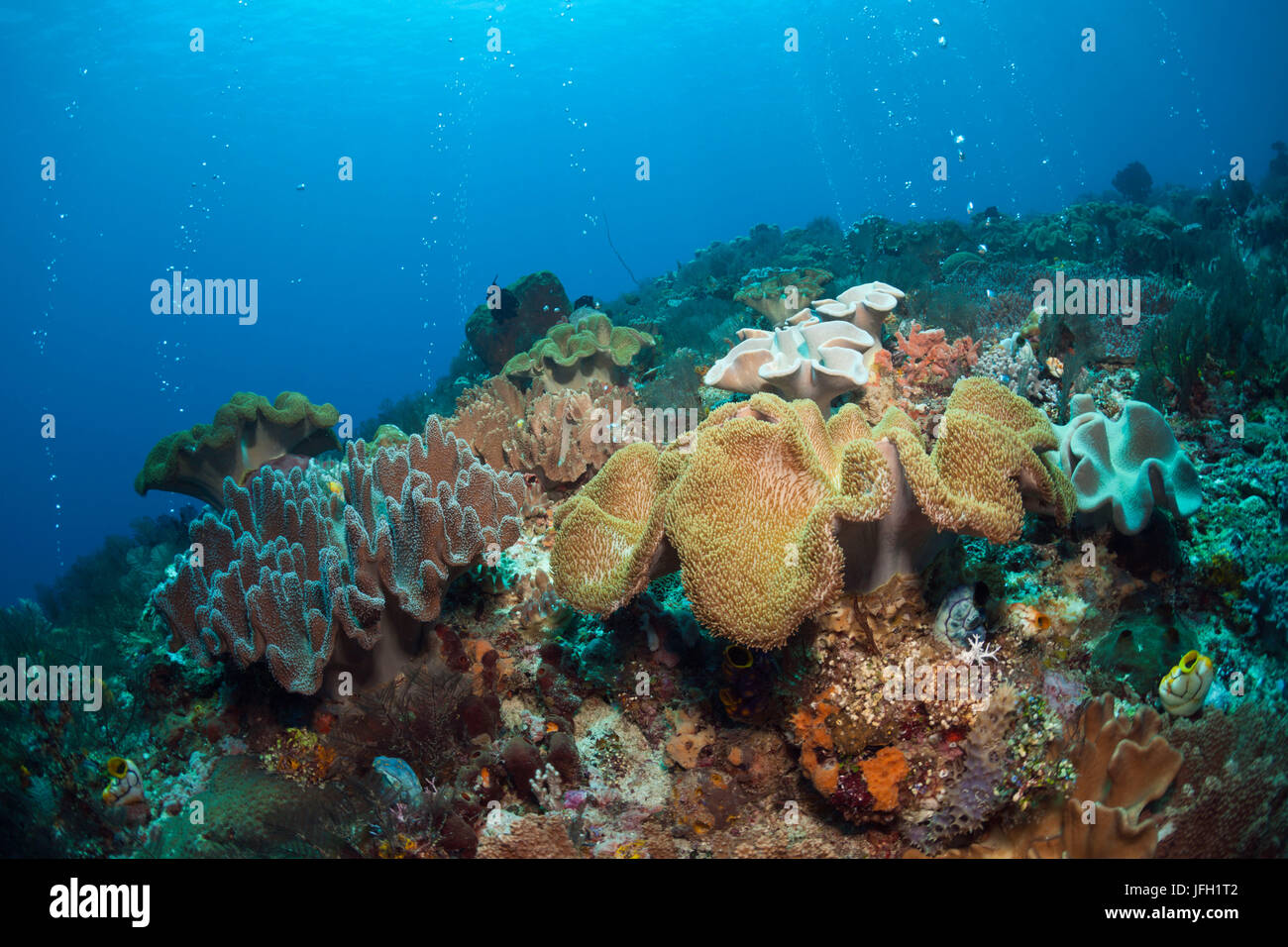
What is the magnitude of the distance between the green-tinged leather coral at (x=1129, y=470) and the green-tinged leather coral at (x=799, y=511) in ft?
1.87

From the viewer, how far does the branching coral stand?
450cm

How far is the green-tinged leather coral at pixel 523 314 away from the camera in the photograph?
1056cm

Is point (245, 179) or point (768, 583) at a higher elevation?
point (245, 179)

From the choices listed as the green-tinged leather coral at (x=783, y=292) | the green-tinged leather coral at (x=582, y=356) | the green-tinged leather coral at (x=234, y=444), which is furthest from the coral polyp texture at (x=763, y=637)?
the green-tinged leather coral at (x=783, y=292)

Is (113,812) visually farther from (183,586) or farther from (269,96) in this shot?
(269,96)

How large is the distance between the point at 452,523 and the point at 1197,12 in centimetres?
15287

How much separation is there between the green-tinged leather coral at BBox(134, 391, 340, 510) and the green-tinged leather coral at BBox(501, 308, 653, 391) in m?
2.33

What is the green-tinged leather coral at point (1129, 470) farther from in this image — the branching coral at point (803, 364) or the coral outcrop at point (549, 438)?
the coral outcrop at point (549, 438)

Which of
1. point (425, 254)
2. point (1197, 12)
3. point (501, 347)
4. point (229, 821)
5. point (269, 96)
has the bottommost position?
point (229, 821)

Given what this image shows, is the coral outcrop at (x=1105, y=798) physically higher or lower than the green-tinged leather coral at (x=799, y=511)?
lower

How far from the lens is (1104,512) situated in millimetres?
3510

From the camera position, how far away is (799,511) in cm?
273

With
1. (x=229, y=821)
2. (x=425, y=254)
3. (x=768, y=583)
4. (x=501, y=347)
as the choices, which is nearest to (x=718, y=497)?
(x=768, y=583)

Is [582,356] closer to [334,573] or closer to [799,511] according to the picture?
[334,573]
